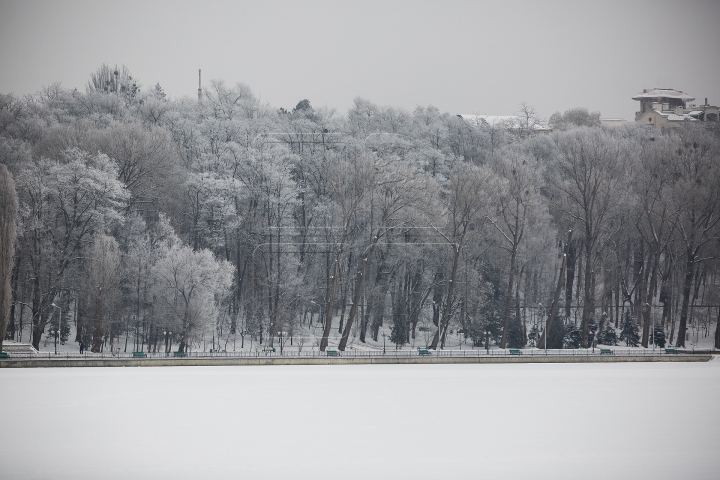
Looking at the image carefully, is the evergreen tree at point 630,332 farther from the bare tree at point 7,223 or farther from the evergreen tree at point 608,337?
the bare tree at point 7,223

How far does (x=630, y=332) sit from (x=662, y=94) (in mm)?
74141

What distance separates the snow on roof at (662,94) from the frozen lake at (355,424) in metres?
87.3

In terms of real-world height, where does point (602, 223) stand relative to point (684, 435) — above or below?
above

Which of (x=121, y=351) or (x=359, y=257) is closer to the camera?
(x=121, y=351)

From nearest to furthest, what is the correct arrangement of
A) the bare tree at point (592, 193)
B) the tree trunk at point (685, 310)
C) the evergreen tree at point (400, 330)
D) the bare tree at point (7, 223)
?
the bare tree at point (7, 223), the tree trunk at point (685, 310), the bare tree at point (592, 193), the evergreen tree at point (400, 330)

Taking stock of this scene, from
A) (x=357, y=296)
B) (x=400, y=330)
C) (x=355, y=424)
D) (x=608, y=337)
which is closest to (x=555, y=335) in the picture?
(x=608, y=337)

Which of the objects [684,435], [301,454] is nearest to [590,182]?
[684,435]

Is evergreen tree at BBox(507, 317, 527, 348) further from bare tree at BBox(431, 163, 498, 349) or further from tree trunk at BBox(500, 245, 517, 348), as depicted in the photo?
bare tree at BBox(431, 163, 498, 349)

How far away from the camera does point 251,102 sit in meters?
93.8

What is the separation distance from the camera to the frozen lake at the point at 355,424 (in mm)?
37750

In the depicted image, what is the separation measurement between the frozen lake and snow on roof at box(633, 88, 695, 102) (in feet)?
286

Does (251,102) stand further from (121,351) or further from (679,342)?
(679,342)

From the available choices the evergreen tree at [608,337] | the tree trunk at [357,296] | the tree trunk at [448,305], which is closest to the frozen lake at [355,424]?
the tree trunk at [357,296]

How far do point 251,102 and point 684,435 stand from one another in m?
58.5
